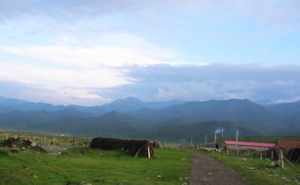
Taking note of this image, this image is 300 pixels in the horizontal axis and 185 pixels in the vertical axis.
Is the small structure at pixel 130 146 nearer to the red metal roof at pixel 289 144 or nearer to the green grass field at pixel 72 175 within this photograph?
the green grass field at pixel 72 175

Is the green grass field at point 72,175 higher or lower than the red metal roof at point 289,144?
lower

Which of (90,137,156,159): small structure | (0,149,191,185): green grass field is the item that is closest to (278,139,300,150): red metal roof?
(90,137,156,159): small structure

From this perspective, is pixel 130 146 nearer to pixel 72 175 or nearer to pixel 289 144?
pixel 72 175

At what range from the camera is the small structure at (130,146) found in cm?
4875

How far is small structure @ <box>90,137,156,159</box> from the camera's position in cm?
4875

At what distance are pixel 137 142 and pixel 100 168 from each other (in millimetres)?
19998

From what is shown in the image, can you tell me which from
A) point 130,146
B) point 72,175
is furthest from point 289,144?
point 72,175

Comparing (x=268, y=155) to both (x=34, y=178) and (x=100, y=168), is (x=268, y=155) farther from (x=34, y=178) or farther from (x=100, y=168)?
(x=34, y=178)

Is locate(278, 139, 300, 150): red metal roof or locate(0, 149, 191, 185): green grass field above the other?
locate(278, 139, 300, 150): red metal roof

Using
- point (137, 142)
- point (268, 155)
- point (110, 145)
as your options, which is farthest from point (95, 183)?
point (268, 155)

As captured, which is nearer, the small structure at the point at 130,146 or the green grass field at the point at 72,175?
the green grass field at the point at 72,175

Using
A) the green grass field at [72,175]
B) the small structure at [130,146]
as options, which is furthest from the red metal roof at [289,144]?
the green grass field at [72,175]

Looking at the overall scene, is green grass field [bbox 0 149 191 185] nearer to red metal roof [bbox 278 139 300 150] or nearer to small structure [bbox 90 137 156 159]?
small structure [bbox 90 137 156 159]

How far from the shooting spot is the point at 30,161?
3097cm
